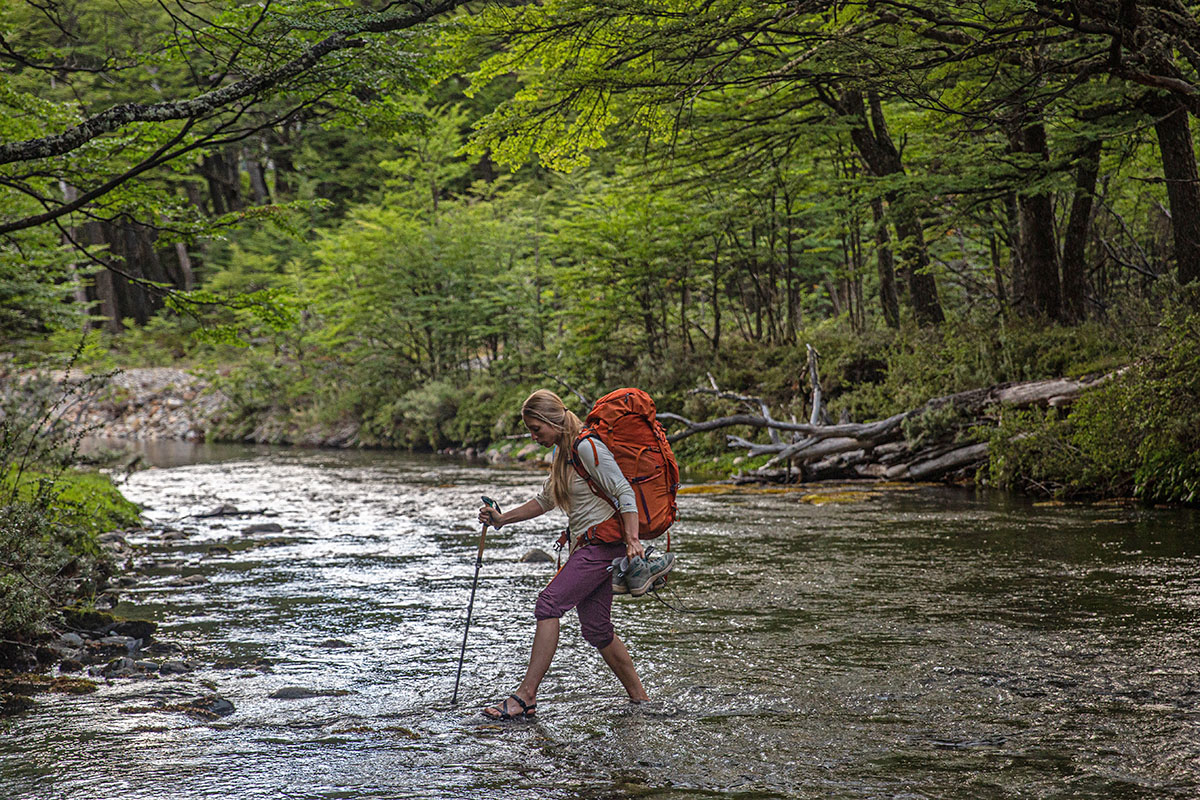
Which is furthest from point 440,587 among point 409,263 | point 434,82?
point 409,263

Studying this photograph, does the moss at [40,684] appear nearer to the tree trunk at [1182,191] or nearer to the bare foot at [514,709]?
the bare foot at [514,709]

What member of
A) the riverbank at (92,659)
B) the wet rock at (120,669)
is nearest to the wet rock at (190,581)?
the riverbank at (92,659)

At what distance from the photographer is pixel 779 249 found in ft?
77.3

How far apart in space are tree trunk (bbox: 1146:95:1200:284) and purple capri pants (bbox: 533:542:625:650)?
10.6 metres

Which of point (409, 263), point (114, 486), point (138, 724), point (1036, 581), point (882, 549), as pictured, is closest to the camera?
point (138, 724)

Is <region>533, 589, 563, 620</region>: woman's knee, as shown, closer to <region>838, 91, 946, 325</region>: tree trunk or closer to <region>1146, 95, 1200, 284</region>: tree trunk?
<region>1146, 95, 1200, 284</region>: tree trunk

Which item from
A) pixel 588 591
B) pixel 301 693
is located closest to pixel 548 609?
pixel 588 591

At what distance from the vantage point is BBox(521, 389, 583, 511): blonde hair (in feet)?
16.8

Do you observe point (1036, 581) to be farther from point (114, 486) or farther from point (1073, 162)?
point (114, 486)

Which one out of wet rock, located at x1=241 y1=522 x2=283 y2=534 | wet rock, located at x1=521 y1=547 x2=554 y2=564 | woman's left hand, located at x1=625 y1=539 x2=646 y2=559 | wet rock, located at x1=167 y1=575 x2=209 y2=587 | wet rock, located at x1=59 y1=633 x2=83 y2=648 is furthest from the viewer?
wet rock, located at x1=241 y1=522 x2=283 y2=534

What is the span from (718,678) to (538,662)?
124cm

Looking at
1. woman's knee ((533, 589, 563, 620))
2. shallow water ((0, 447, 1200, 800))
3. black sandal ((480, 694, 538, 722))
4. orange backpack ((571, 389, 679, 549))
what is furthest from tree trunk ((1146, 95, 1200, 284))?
black sandal ((480, 694, 538, 722))

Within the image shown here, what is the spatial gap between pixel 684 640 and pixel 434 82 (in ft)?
18.2

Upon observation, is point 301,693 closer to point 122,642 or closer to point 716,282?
point 122,642
